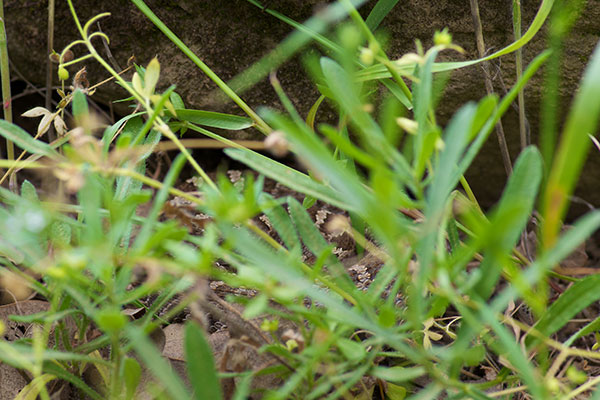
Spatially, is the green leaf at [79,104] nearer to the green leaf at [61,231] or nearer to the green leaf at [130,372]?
the green leaf at [61,231]

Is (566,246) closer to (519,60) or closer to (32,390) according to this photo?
(519,60)

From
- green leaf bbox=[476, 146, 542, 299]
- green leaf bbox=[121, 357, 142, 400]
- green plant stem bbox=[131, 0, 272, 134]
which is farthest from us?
green plant stem bbox=[131, 0, 272, 134]

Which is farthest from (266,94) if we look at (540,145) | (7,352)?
(7,352)

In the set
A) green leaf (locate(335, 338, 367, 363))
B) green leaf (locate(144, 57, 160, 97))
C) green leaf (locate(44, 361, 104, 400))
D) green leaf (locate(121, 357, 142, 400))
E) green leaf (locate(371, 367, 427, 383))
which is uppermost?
green leaf (locate(144, 57, 160, 97))

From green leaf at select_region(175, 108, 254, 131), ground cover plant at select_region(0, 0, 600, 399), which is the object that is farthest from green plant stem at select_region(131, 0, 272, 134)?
ground cover plant at select_region(0, 0, 600, 399)

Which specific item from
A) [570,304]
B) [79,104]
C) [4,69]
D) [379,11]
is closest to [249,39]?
[379,11]

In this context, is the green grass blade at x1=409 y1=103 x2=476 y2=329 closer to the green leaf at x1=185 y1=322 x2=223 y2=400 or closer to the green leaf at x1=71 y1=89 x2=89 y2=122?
the green leaf at x1=185 y1=322 x2=223 y2=400
